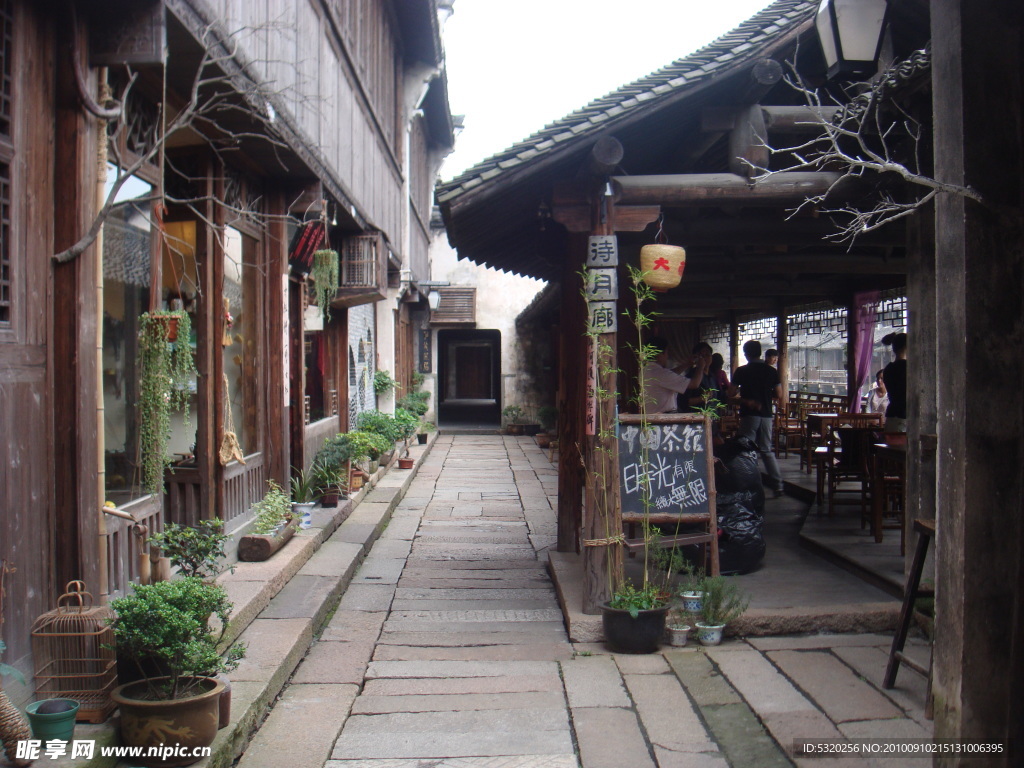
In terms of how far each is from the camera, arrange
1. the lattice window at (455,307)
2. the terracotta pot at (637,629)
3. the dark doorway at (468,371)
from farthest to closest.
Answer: the dark doorway at (468,371) < the lattice window at (455,307) < the terracotta pot at (637,629)

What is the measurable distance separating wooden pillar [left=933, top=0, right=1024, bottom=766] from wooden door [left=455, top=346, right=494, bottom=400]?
94.5ft

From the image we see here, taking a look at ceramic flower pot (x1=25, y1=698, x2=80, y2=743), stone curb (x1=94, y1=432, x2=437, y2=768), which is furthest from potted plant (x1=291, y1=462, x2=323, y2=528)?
ceramic flower pot (x1=25, y1=698, x2=80, y2=743)

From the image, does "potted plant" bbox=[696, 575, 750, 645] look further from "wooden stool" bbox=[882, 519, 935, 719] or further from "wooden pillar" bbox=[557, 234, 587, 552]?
"wooden pillar" bbox=[557, 234, 587, 552]

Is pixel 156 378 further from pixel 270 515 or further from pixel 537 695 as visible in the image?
pixel 537 695

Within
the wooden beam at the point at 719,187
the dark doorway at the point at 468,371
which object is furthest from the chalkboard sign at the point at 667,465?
the dark doorway at the point at 468,371

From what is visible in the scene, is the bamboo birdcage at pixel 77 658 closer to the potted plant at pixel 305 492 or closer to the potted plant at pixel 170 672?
the potted plant at pixel 170 672

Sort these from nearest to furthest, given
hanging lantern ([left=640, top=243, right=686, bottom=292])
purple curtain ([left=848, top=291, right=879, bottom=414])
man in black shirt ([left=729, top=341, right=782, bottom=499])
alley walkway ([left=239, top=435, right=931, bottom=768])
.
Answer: alley walkway ([left=239, top=435, right=931, bottom=768]) → hanging lantern ([left=640, top=243, right=686, bottom=292]) → man in black shirt ([left=729, top=341, right=782, bottom=499]) → purple curtain ([left=848, top=291, right=879, bottom=414])

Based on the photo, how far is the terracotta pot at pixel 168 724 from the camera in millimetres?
3396

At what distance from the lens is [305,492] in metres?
8.62

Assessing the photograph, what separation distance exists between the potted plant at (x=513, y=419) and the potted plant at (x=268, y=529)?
14.6m

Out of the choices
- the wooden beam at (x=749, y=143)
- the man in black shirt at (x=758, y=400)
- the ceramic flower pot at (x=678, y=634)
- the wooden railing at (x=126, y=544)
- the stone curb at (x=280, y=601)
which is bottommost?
the ceramic flower pot at (x=678, y=634)

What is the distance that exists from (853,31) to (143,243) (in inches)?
173

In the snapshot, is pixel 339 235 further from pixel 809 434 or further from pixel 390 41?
pixel 809 434

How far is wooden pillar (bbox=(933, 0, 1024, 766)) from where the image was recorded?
109 inches
